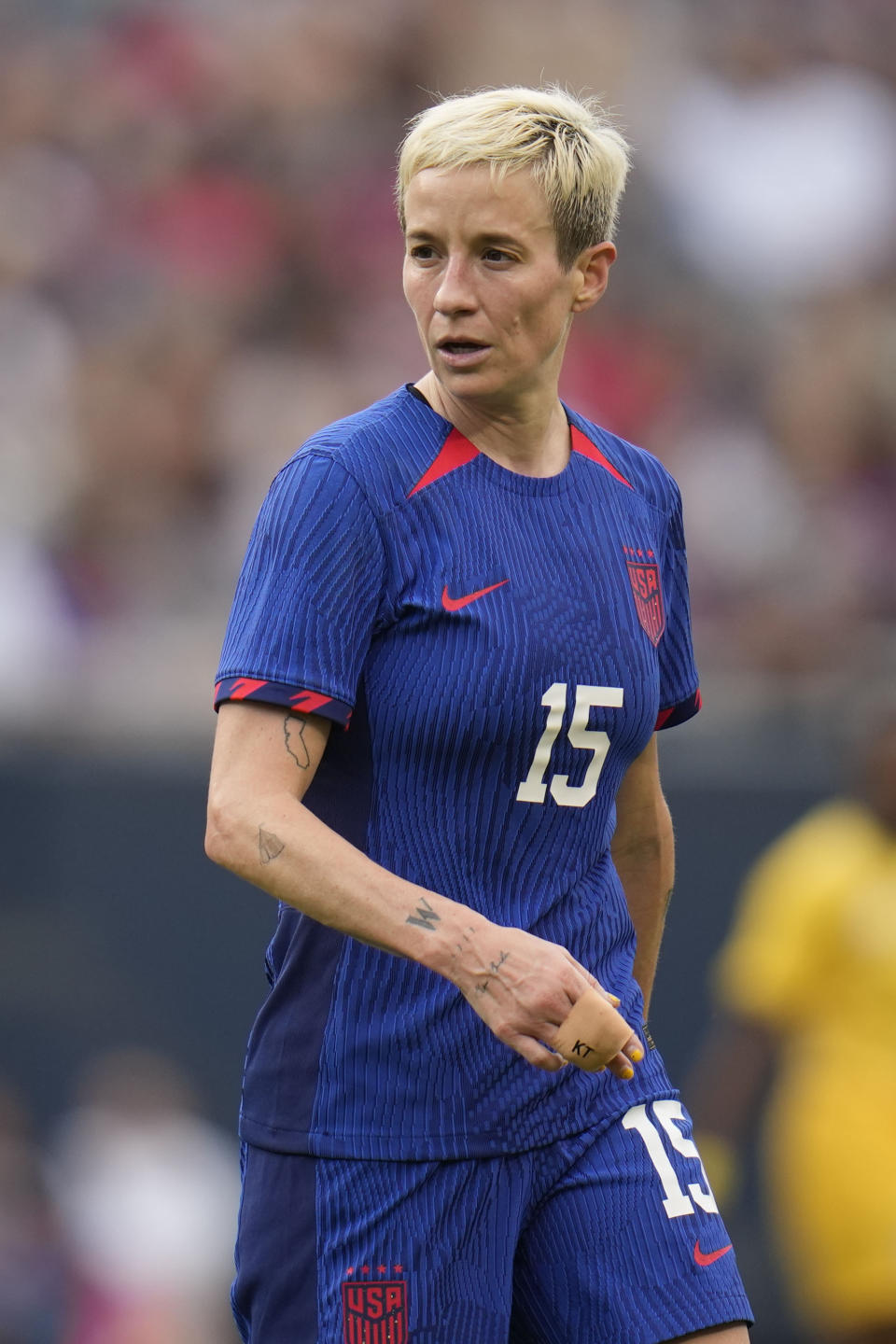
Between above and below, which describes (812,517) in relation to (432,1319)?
above

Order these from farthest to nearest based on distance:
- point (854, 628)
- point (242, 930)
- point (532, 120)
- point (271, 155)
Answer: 1. point (271, 155)
2. point (854, 628)
3. point (242, 930)
4. point (532, 120)

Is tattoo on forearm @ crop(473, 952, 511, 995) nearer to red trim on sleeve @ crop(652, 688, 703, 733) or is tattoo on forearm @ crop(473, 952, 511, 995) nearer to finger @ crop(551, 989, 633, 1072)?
finger @ crop(551, 989, 633, 1072)

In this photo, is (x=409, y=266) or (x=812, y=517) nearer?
(x=409, y=266)

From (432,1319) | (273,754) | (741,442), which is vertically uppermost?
(741,442)

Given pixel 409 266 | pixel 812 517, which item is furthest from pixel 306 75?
pixel 409 266

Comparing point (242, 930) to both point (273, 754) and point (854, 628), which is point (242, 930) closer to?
point (854, 628)

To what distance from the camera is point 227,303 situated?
8.73m

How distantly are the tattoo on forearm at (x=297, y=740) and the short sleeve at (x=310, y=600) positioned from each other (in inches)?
1.3

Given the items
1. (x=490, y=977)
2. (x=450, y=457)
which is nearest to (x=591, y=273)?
(x=450, y=457)

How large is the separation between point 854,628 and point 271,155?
3542 mm

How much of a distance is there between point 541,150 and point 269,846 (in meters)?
1.12

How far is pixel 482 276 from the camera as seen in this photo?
3.07m

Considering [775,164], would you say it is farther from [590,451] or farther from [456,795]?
[456,795]

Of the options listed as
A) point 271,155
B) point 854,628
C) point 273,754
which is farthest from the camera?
point 271,155
